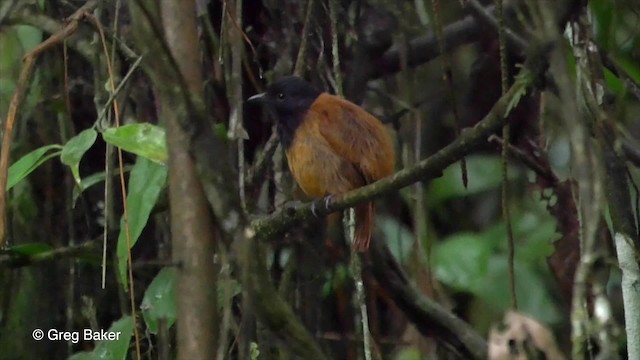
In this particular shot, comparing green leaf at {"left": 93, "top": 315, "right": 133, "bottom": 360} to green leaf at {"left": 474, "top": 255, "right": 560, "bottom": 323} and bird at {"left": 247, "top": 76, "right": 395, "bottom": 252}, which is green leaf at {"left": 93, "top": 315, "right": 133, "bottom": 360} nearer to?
bird at {"left": 247, "top": 76, "right": 395, "bottom": 252}

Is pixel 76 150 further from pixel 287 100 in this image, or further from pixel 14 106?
pixel 287 100

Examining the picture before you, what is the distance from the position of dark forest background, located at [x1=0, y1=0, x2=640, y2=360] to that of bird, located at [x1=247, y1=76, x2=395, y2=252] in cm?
9

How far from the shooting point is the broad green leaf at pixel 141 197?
2.26 m

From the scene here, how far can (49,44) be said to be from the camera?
94.2 inches

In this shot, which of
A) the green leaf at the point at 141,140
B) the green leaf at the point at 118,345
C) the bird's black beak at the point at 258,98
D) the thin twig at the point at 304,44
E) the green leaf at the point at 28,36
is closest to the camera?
the green leaf at the point at 141,140

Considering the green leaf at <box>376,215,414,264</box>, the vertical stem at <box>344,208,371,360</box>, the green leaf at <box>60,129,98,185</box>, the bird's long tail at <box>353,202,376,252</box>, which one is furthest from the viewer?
the green leaf at <box>376,215,414,264</box>

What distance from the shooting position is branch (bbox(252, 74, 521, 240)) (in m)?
1.89

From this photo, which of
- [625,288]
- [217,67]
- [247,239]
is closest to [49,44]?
[217,67]

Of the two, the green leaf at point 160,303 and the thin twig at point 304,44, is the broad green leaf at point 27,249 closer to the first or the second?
Result: the green leaf at point 160,303

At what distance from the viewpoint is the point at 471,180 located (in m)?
4.02

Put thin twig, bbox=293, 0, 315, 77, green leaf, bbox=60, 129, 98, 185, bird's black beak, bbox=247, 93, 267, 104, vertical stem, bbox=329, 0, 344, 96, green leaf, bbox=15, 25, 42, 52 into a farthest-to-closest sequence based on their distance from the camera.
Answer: bird's black beak, bbox=247, 93, 267, 104 → green leaf, bbox=15, 25, 42, 52 → thin twig, bbox=293, 0, 315, 77 → vertical stem, bbox=329, 0, 344, 96 → green leaf, bbox=60, 129, 98, 185

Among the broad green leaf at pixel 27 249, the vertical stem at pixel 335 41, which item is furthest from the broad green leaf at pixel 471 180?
the broad green leaf at pixel 27 249

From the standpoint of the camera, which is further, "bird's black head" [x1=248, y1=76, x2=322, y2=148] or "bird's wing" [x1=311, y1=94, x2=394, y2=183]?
"bird's wing" [x1=311, y1=94, x2=394, y2=183]

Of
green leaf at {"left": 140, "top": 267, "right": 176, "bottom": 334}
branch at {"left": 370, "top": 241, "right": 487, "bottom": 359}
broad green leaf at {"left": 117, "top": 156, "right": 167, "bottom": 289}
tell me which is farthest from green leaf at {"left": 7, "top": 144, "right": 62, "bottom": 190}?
branch at {"left": 370, "top": 241, "right": 487, "bottom": 359}
